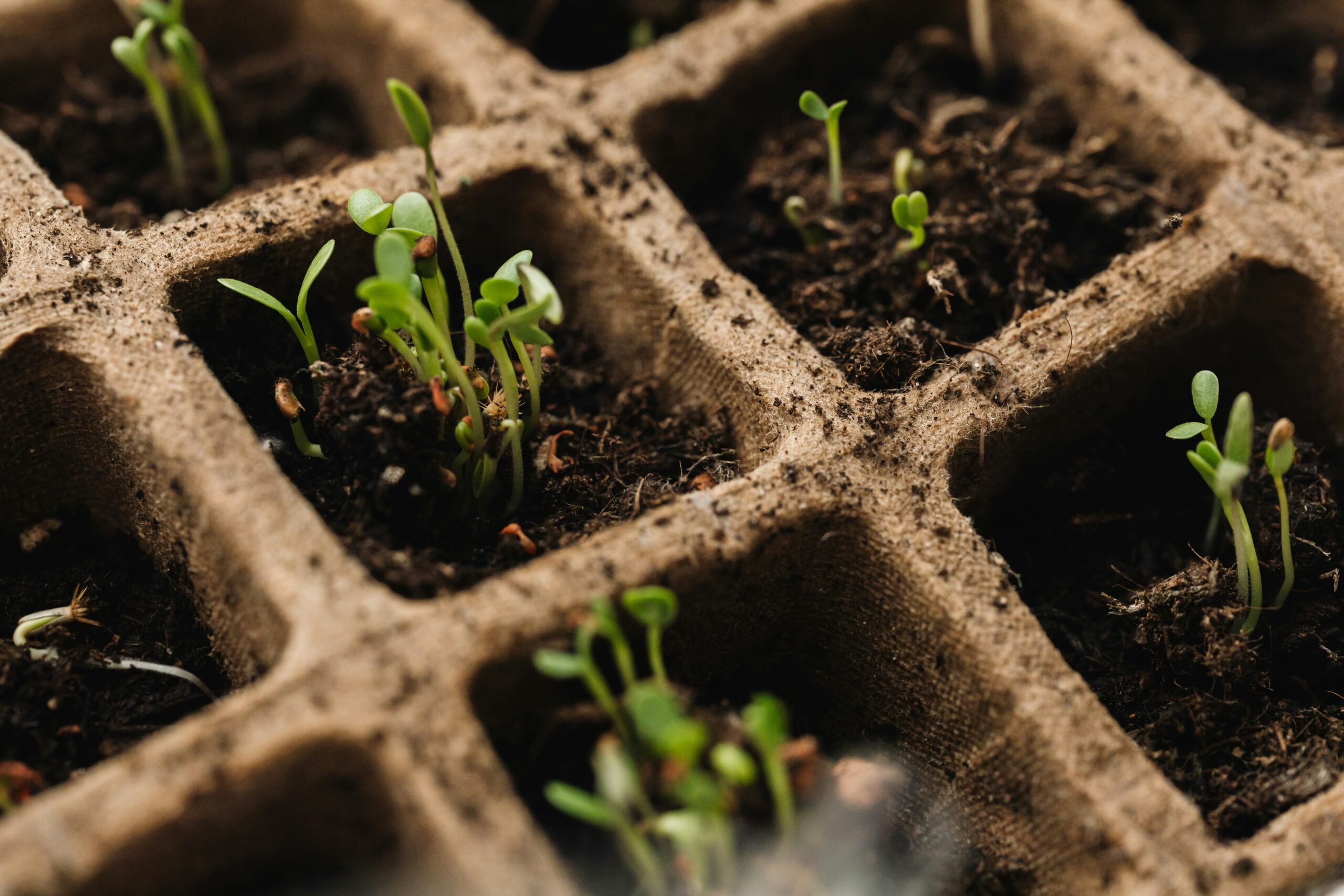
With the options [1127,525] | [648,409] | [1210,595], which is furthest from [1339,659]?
[648,409]

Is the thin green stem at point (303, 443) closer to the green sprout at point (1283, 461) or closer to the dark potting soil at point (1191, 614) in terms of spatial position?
the dark potting soil at point (1191, 614)

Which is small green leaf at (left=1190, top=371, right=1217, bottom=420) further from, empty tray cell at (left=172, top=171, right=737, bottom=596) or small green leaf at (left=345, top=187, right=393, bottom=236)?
small green leaf at (left=345, top=187, right=393, bottom=236)

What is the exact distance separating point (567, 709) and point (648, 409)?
52 cm

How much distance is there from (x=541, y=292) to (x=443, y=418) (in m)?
0.21

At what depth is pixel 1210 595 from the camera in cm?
126

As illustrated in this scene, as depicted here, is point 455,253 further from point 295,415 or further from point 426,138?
point 295,415

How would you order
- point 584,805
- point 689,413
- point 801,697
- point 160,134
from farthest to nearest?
point 160,134 → point 689,413 → point 801,697 → point 584,805

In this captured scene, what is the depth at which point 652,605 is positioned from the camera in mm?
982

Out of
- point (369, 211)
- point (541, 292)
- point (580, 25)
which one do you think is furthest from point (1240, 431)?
point (580, 25)

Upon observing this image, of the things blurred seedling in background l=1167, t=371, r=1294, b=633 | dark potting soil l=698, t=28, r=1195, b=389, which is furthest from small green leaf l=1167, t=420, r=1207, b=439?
dark potting soil l=698, t=28, r=1195, b=389

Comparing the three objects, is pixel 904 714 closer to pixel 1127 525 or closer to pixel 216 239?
pixel 1127 525

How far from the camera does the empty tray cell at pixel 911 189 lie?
1472 mm

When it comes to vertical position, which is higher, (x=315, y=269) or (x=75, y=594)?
(x=315, y=269)

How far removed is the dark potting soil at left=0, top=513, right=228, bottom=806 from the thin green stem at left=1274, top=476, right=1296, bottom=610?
1.17 metres
